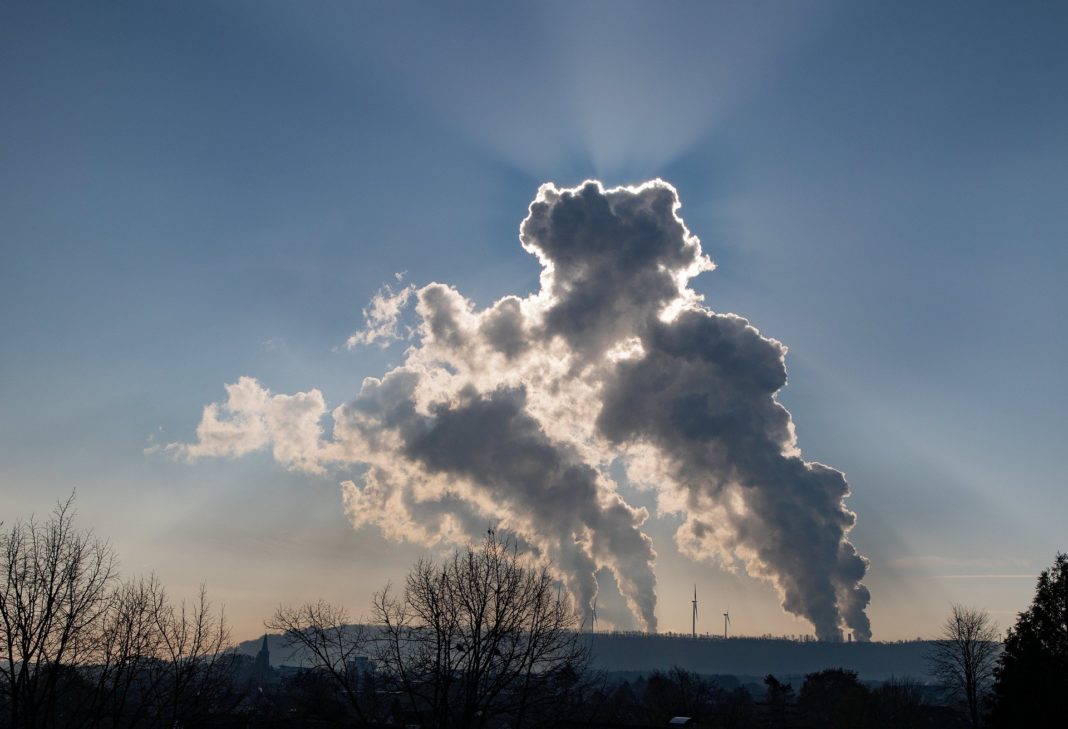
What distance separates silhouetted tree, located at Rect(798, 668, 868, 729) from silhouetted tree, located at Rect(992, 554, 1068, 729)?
3814 centimetres

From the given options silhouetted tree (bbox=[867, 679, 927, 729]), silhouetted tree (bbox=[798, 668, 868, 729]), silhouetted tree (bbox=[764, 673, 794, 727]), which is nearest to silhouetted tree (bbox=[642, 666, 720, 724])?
silhouetted tree (bbox=[764, 673, 794, 727])

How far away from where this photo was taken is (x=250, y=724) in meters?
43.2

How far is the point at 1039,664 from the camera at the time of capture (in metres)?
37.9

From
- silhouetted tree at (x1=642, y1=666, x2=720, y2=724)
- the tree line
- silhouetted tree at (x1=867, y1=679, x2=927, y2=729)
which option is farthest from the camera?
silhouetted tree at (x1=642, y1=666, x2=720, y2=724)

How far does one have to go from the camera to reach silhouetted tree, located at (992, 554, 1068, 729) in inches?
1451

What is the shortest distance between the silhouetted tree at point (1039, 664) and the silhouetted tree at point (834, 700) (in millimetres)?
38137

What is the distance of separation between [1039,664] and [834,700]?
67.2 m

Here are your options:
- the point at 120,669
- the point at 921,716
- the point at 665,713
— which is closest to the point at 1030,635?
the point at 120,669

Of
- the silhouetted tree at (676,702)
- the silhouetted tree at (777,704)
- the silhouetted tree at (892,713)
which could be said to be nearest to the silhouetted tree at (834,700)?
the silhouetted tree at (892,713)

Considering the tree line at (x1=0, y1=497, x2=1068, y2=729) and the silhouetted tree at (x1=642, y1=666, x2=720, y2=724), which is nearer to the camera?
the tree line at (x1=0, y1=497, x2=1068, y2=729)

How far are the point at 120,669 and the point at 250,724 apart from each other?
21.1m

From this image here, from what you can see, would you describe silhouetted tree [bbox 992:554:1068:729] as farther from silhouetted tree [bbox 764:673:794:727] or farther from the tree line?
silhouetted tree [bbox 764:673:794:727]

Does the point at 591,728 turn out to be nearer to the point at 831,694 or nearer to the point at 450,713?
the point at 450,713

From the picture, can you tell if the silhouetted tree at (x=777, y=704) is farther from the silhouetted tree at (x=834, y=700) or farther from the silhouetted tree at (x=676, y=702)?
the silhouetted tree at (x=676, y=702)
